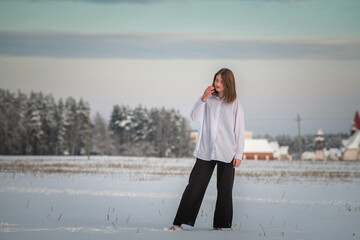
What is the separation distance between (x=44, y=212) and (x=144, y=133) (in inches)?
3964

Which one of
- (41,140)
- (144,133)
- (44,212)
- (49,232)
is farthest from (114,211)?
(144,133)

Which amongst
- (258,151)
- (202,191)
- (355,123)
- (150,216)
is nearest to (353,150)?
(355,123)

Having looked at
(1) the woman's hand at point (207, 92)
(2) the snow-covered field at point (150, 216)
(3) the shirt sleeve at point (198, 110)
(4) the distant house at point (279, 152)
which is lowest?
(4) the distant house at point (279, 152)

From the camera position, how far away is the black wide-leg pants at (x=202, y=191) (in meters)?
5.97

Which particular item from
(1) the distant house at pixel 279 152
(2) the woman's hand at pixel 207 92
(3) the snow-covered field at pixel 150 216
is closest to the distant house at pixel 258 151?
(1) the distant house at pixel 279 152

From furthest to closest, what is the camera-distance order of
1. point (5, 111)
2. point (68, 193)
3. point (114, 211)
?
point (5, 111), point (68, 193), point (114, 211)

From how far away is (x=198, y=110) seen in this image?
19.6 feet

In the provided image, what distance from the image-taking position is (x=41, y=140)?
87.9 metres

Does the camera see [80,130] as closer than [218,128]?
No

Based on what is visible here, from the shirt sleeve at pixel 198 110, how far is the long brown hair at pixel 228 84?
0.31 metres

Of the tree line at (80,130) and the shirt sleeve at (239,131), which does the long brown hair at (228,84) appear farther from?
the tree line at (80,130)

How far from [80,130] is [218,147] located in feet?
303

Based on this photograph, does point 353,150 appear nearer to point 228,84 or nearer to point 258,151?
point 258,151

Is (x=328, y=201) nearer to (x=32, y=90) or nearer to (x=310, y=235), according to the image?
(x=310, y=235)
